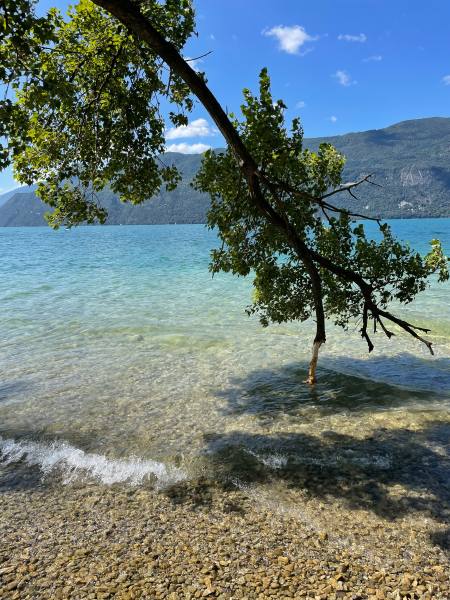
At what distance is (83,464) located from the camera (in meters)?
9.20

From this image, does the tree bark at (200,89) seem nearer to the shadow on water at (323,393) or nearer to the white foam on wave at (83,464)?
the shadow on water at (323,393)

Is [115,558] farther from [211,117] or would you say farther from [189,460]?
[211,117]

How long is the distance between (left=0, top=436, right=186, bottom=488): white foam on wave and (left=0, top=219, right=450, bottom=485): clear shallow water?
1.6 inches

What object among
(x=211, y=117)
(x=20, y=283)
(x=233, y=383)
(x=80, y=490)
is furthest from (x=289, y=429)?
(x=20, y=283)

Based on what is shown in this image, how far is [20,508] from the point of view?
750 centimetres

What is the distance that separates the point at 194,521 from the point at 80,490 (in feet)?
8.00

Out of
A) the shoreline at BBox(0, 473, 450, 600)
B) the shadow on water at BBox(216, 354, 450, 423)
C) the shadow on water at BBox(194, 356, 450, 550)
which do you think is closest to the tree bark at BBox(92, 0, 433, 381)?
the shadow on water at BBox(194, 356, 450, 550)

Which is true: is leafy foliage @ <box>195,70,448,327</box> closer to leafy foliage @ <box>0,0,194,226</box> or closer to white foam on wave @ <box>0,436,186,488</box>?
leafy foliage @ <box>0,0,194,226</box>

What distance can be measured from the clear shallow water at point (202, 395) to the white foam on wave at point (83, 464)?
4 centimetres

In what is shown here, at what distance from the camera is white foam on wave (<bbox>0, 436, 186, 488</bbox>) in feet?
28.2

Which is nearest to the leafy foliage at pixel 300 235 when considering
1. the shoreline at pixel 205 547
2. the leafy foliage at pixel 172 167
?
the leafy foliage at pixel 172 167

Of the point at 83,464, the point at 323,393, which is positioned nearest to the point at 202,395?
the point at 323,393

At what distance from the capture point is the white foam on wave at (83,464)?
860cm

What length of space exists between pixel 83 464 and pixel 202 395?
16.9 ft
